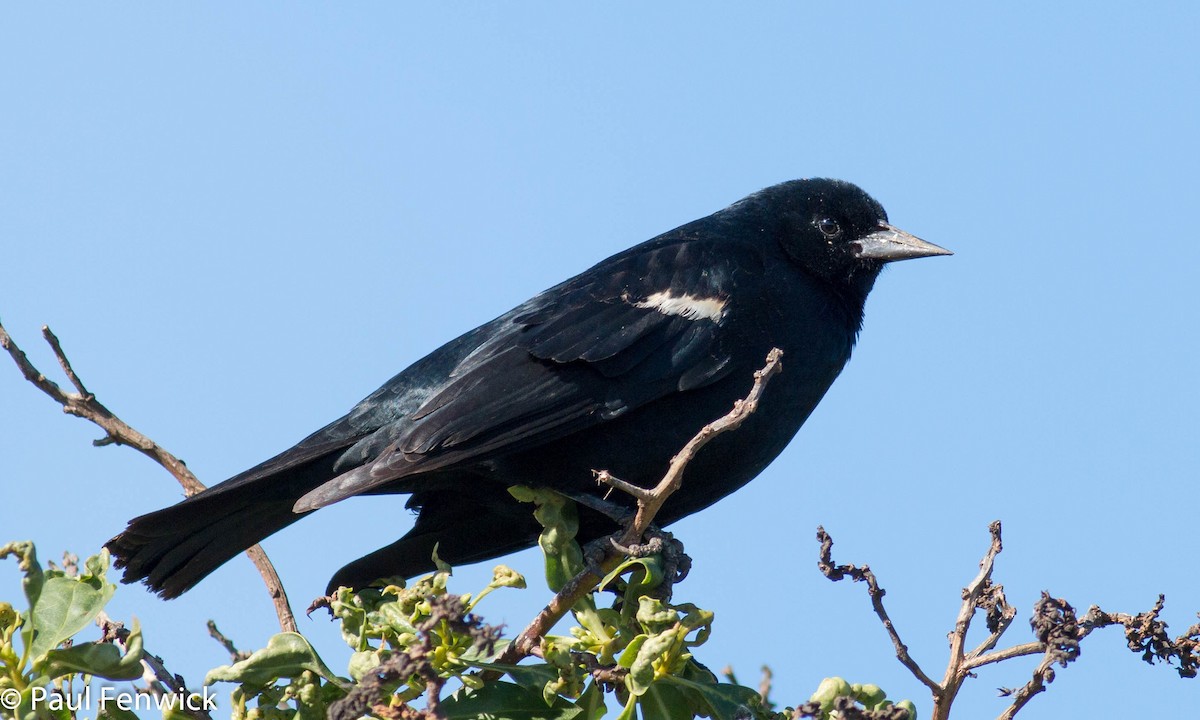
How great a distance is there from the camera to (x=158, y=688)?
10.3ft

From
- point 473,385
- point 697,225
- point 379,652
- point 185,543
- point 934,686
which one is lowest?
point 934,686

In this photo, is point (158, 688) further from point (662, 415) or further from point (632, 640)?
point (662, 415)

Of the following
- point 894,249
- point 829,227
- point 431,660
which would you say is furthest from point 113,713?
point 894,249

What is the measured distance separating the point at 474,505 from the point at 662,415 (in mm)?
792

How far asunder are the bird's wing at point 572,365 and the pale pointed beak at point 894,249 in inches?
32.3

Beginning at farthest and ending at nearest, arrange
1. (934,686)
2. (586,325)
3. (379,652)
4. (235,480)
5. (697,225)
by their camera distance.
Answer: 1. (697,225)
2. (586,325)
3. (235,480)
4. (379,652)
5. (934,686)

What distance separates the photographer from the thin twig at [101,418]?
14.3ft

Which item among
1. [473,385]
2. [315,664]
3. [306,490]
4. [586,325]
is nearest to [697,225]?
[586,325]

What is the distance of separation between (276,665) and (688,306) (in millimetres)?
2152

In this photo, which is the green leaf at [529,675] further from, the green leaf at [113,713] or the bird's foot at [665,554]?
the green leaf at [113,713]

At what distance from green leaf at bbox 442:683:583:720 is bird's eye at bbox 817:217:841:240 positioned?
291 cm

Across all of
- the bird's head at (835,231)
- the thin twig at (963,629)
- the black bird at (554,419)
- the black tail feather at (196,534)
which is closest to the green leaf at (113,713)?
the black bird at (554,419)

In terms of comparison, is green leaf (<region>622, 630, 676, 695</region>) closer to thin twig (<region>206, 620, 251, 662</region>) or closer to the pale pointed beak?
thin twig (<region>206, 620, 251, 662</region>)

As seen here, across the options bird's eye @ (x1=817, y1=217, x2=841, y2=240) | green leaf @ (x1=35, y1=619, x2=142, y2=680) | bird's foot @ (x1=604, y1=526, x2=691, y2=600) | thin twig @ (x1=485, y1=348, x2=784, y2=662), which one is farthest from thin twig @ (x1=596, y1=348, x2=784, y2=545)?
bird's eye @ (x1=817, y1=217, x2=841, y2=240)
